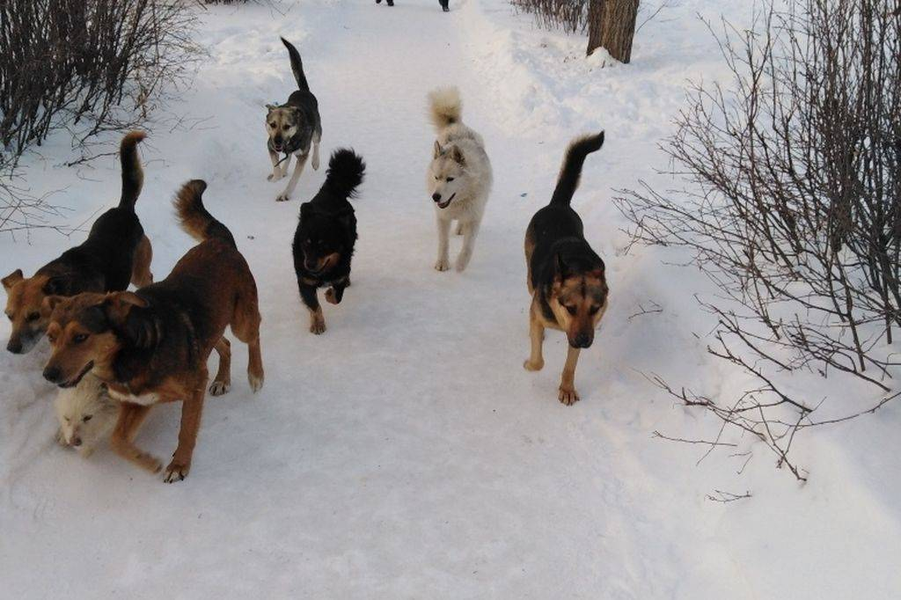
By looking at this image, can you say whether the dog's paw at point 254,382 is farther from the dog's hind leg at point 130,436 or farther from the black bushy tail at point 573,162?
the black bushy tail at point 573,162

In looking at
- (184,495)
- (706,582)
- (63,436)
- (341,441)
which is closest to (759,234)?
(706,582)

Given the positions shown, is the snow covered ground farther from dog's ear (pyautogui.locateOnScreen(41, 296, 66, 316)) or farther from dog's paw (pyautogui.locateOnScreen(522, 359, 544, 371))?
dog's ear (pyautogui.locateOnScreen(41, 296, 66, 316))

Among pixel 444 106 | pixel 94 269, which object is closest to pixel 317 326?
pixel 94 269

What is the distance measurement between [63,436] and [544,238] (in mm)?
3461

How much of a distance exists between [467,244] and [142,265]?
112 inches

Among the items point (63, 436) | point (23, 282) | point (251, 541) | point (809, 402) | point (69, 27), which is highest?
point (69, 27)

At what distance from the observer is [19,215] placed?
17.1ft

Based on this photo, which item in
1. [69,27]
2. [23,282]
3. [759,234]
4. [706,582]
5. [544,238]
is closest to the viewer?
[706,582]

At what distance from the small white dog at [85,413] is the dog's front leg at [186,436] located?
1.27ft

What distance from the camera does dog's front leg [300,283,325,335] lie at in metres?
4.82

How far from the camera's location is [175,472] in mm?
3430

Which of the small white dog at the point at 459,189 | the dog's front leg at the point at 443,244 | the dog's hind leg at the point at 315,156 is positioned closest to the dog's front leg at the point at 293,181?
the dog's hind leg at the point at 315,156

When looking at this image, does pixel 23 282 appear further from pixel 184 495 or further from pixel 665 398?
pixel 665 398

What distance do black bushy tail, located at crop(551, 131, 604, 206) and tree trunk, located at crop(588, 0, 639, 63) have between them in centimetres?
739
